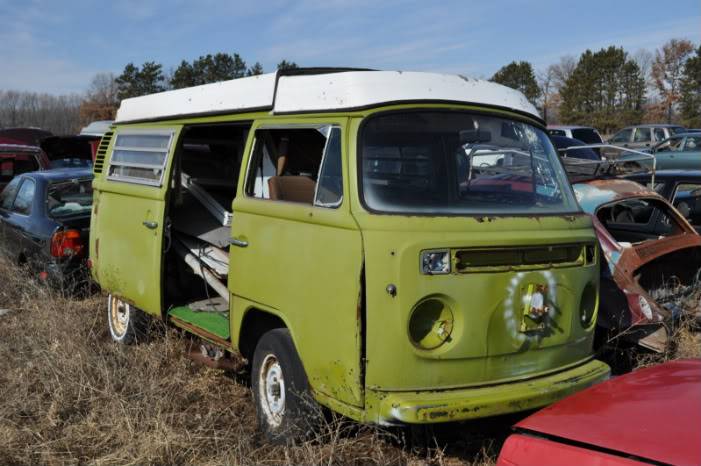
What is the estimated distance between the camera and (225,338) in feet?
16.0

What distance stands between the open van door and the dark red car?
142 inches

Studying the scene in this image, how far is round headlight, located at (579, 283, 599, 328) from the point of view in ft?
13.6

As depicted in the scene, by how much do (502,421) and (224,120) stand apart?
9.40 ft

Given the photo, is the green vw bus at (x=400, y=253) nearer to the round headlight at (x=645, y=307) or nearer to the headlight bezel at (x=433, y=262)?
the headlight bezel at (x=433, y=262)

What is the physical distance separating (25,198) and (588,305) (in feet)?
22.9

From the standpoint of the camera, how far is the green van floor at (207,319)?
5.03m

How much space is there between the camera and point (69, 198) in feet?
27.1

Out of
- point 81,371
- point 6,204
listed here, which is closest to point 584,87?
point 6,204

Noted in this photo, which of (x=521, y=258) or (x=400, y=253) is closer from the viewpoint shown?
(x=400, y=253)

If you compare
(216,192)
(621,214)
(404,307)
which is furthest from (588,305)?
(216,192)

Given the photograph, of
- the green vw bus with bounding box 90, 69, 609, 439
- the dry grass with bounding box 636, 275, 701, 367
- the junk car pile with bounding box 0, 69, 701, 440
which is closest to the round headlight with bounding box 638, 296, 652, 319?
the junk car pile with bounding box 0, 69, 701, 440

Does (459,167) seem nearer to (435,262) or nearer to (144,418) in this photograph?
(435,262)

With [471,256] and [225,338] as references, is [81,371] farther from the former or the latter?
[471,256]

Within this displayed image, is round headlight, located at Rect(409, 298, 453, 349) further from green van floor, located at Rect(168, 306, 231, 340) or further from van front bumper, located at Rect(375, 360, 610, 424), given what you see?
green van floor, located at Rect(168, 306, 231, 340)
